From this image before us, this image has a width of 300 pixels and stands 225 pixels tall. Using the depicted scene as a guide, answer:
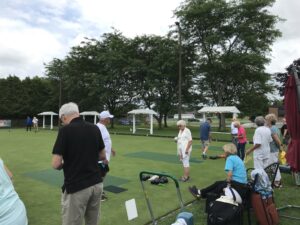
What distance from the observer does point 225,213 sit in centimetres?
411

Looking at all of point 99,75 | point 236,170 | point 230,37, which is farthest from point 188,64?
point 236,170

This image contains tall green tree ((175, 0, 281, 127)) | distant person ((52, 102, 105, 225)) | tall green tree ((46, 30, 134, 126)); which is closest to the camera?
distant person ((52, 102, 105, 225))

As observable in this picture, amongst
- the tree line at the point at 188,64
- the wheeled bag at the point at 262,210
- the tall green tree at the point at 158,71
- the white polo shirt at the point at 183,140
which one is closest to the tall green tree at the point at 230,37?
the tree line at the point at 188,64

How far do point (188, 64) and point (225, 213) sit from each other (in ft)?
102

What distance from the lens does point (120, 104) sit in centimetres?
3825

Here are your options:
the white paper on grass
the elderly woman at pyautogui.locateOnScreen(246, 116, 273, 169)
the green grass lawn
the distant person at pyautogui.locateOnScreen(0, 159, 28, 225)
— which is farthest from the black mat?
the distant person at pyautogui.locateOnScreen(0, 159, 28, 225)

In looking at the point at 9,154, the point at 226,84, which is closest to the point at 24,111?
the point at 226,84

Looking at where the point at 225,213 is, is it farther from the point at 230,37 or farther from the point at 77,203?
the point at 230,37

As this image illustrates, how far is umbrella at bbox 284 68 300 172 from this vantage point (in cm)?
452

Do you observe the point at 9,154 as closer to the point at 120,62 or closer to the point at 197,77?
the point at 120,62

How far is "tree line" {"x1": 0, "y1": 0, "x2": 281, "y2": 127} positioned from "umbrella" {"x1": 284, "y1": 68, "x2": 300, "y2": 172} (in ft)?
85.4

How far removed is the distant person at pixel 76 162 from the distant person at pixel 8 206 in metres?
0.54

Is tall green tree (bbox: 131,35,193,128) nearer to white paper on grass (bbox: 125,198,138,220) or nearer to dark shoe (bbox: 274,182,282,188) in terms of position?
dark shoe (bbox: 274,182,282,188)

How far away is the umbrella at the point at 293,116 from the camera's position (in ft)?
Answer: 14.8
